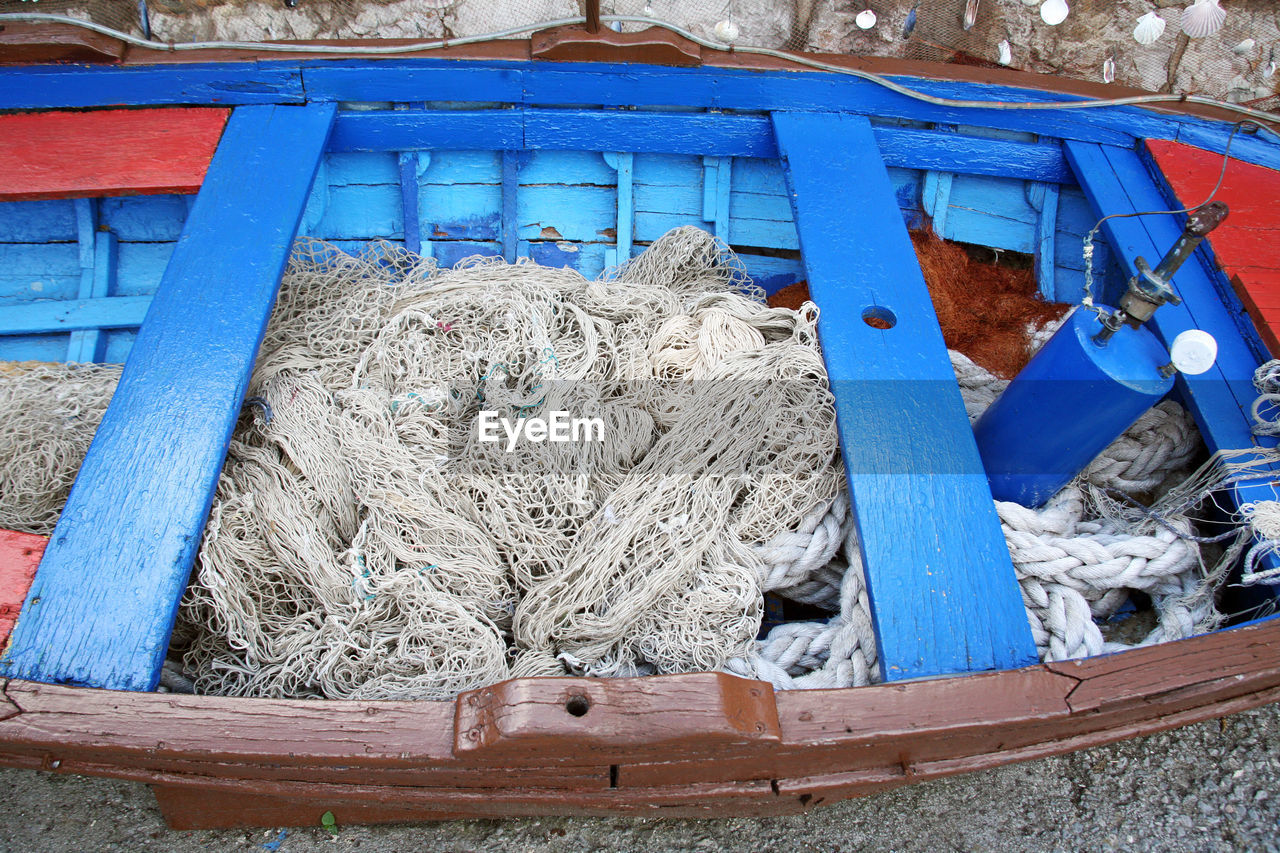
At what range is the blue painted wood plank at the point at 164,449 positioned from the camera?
167 cm

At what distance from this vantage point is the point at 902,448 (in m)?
2.04

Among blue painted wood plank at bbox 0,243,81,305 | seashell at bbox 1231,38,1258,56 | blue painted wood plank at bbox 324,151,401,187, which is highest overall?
seashell at bbox 1231,38,1258,56

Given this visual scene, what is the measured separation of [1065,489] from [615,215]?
1.84m

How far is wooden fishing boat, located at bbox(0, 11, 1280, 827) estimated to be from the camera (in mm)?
1559

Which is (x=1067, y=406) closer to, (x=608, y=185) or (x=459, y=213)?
(x=608, y=185)

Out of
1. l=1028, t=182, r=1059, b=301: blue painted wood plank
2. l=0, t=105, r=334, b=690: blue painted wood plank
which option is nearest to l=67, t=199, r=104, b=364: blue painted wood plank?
l=0, t=105, r=334, b=690: blue painted wood plank

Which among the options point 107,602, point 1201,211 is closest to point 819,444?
point 1201,211

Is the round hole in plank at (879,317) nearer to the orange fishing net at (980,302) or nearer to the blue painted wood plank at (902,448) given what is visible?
the blue painted wood plank at (902,448)

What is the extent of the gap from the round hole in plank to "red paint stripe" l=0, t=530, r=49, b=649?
85.2 inches

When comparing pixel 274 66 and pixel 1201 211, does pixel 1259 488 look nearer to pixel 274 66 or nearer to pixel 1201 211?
pixel 1201 211

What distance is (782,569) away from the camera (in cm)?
207

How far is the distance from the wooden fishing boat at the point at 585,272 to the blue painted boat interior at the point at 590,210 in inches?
0.5

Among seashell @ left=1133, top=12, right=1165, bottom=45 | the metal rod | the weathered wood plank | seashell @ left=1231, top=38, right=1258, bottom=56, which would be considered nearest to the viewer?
the weathered wood plank

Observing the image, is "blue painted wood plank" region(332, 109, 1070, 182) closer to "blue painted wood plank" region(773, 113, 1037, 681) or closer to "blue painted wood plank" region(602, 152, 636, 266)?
"blue painted wood plank" region(602, 152, 636, 266)
